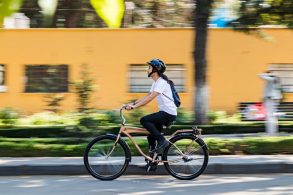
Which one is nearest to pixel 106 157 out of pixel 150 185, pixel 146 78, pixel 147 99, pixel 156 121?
pixel 150 185

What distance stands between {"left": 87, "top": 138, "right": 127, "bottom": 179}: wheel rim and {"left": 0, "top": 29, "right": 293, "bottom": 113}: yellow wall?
9.81 m

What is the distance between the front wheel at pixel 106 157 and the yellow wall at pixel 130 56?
32.2ft

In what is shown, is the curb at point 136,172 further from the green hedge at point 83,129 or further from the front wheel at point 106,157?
the green hedge at point 83,129

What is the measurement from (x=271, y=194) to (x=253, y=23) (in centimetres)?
624

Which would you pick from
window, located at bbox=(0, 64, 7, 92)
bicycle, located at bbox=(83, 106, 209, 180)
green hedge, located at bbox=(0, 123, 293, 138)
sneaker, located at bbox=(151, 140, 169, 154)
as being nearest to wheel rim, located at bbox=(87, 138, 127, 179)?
bicycle, located at bbox=(83, 106, 209, 180)

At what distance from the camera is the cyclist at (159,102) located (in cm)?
748

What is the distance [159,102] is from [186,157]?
2.79 feet

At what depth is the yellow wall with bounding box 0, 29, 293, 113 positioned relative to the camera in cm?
1775

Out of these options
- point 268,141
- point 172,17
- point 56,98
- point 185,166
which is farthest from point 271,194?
point 172,17

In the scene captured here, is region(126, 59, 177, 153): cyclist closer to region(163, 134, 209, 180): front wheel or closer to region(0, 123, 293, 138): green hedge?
region(163, 134, 209, 180): front wheel

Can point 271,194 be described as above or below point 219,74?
below

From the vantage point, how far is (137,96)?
17.7 metres

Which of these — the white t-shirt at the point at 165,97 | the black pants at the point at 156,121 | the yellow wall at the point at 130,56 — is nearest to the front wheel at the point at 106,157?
the black pants at the point at 156,121

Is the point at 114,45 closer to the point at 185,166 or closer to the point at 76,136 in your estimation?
the point at 76,136
